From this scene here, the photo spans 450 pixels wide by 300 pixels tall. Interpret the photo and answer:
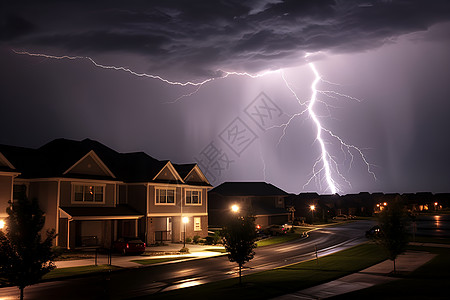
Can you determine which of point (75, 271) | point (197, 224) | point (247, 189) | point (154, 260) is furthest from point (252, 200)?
point (75, 271)

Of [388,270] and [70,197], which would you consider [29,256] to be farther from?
[70,197]

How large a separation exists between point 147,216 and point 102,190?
5.28 m

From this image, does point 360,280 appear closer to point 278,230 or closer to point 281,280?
point 281,280

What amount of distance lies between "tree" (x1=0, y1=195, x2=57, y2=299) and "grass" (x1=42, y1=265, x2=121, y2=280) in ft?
26.8

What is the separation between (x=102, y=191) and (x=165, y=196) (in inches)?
298

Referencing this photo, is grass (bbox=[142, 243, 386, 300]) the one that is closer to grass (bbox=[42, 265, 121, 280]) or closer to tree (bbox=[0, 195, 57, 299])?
tree (bbox=[0, 195, 57, 299])

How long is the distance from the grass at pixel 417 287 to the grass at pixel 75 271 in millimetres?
14954

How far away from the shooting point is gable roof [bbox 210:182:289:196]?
7559 cm

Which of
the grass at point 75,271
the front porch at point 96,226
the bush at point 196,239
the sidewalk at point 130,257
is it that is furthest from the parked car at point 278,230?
the grass at point 75,271

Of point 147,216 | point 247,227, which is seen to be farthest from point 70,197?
point 247,227

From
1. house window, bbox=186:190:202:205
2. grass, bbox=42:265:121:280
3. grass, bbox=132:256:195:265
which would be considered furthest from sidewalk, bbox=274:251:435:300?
house window, bbox=186:190:202:205

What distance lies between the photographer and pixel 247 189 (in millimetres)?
78562

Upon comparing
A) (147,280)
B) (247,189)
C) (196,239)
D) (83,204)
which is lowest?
(147,280)

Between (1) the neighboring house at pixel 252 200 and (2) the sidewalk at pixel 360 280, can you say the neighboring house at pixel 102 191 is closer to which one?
(1) the neighboring house at pixel 252 200
